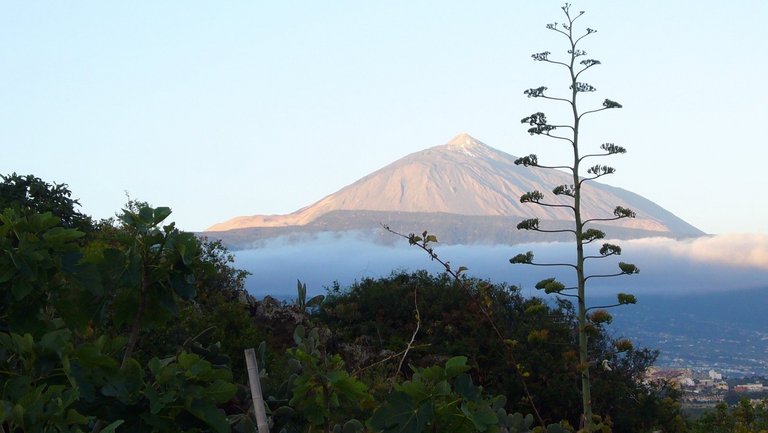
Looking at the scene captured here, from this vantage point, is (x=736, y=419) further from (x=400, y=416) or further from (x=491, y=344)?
(x=400, y=416)

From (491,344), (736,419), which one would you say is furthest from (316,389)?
(491,344)

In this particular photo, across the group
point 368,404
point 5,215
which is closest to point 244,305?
point 368,404

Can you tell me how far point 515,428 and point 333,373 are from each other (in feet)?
3.22

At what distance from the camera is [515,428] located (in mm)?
5562

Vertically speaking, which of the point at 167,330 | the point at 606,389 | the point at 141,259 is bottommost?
the point at 606,389

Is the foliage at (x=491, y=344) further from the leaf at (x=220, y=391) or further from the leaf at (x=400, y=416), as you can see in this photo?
the leaf at (x=220, y=391)

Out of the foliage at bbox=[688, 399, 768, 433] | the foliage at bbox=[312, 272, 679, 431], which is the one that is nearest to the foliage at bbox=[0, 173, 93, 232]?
the foliage at bbox=[312, 272, 679, 431]

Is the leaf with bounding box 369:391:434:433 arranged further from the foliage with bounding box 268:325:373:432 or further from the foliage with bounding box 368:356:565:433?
the foliage with bounding box 268:325:373:432

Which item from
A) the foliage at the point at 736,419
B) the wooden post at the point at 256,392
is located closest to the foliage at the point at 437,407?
the wooden post at the point at 256,392

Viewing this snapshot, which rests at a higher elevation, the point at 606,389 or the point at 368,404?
the point at 368,404

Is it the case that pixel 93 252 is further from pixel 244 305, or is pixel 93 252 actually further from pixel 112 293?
pixel 244 305

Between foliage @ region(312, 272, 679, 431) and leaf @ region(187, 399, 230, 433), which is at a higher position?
leaf @ region(187, 399, 230, 433)

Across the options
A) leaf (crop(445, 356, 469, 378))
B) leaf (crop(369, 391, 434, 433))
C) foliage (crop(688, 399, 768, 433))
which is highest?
leaf (crop(445, 356, 469, 378))

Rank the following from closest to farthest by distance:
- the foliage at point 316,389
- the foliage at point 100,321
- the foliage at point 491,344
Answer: the foliage at point 100,321 → the foliage at point 316,389 → the foliage at point 491,344
